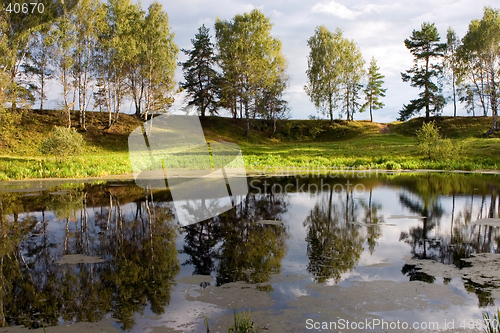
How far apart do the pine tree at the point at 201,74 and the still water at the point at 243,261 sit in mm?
39405

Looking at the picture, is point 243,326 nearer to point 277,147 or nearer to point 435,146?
point 435,146

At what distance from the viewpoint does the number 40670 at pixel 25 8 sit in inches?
1253

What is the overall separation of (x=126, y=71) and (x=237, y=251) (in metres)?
38.2

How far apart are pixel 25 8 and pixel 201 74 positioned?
22578 mm

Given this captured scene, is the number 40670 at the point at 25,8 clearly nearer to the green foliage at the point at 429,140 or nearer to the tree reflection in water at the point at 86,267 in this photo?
the tree reflection in water at the point at 86,267

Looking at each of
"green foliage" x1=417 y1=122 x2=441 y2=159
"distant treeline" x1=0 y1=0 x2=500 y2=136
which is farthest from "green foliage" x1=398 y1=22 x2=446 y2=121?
"green foliage" x1=417 y1=122 x2=441 y2=159

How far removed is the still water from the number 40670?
84.6ft

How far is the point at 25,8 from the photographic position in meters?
32.7

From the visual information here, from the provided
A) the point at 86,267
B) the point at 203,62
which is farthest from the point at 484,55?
the point at 86,267

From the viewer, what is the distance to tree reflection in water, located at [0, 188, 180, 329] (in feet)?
15.9

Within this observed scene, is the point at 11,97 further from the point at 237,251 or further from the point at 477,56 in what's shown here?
the point at 477,56

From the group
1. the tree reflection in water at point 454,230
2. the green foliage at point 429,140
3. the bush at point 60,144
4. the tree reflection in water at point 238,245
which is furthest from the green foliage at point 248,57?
the tree reflection in water at point 238,245

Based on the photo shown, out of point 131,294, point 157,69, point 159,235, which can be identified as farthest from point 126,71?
point 131,294

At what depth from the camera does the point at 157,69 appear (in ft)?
133
